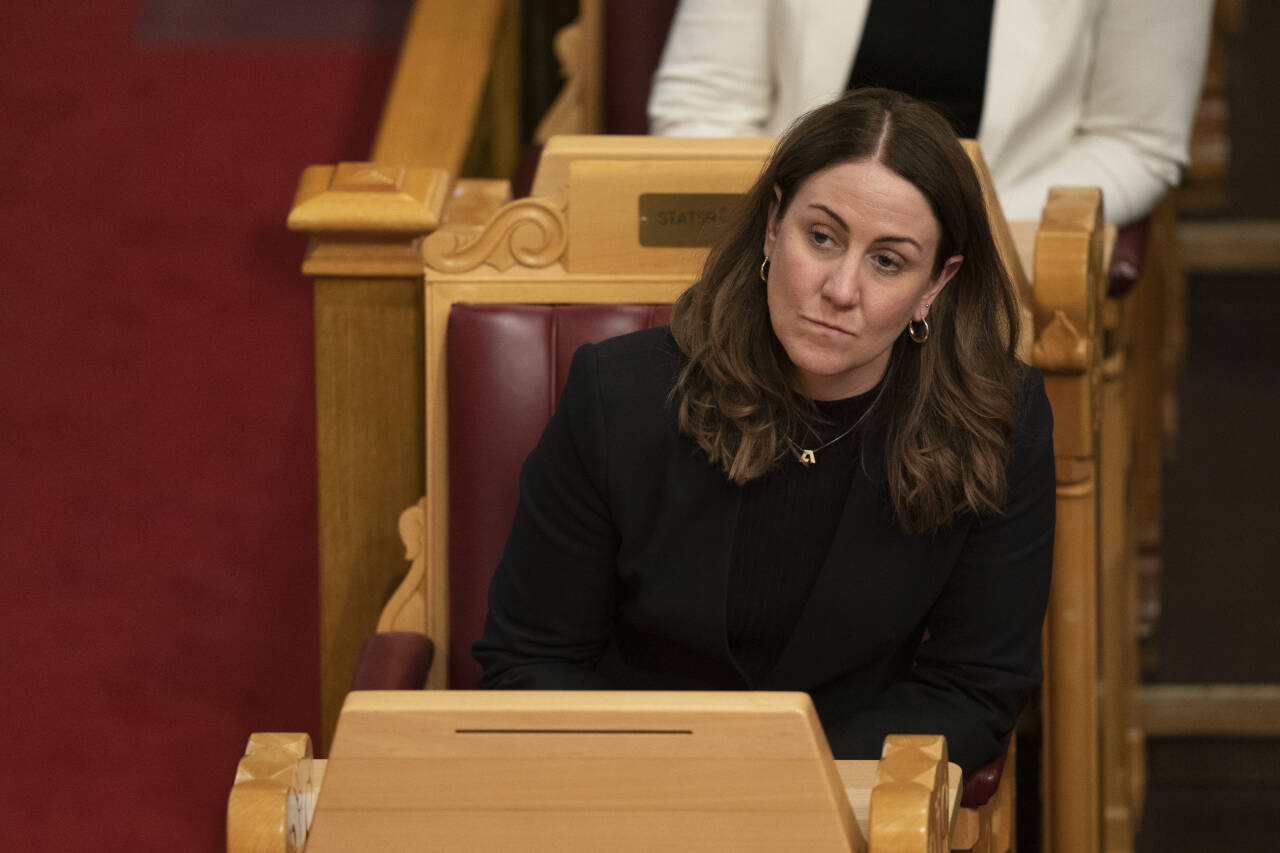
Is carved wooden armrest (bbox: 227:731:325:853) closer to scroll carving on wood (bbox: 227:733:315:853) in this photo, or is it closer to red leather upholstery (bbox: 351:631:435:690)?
scroll carving on wood (bbox: 227:733:315:853)

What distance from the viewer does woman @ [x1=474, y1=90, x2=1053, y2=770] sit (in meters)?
1.21

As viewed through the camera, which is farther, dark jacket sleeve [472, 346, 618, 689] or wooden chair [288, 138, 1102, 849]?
wooden chair [288, 138, 1102, 849]

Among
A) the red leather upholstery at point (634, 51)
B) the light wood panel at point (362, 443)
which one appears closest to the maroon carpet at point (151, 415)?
the red leather upholstery at point (634, 51)

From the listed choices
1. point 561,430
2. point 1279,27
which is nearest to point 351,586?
point 561,430

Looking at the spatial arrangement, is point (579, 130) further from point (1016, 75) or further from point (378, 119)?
point (1016, 75)

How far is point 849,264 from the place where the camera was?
1.15 metres

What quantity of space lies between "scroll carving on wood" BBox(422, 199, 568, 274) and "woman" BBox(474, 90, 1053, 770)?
0.62ft

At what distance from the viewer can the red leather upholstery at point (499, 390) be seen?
1403 millimetres

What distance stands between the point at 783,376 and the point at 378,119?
1169mm

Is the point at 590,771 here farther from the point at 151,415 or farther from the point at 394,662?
the point at 151,415

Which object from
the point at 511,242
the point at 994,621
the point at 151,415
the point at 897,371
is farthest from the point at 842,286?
the point at 151,415

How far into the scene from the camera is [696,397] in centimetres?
123

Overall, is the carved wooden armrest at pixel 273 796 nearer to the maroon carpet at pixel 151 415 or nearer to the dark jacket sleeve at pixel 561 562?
the dark jacket sleeve at pixel 561 562

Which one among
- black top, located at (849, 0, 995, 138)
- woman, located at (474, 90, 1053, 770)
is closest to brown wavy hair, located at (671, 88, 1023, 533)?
woman, located at (474, 90, 1053, 770)
